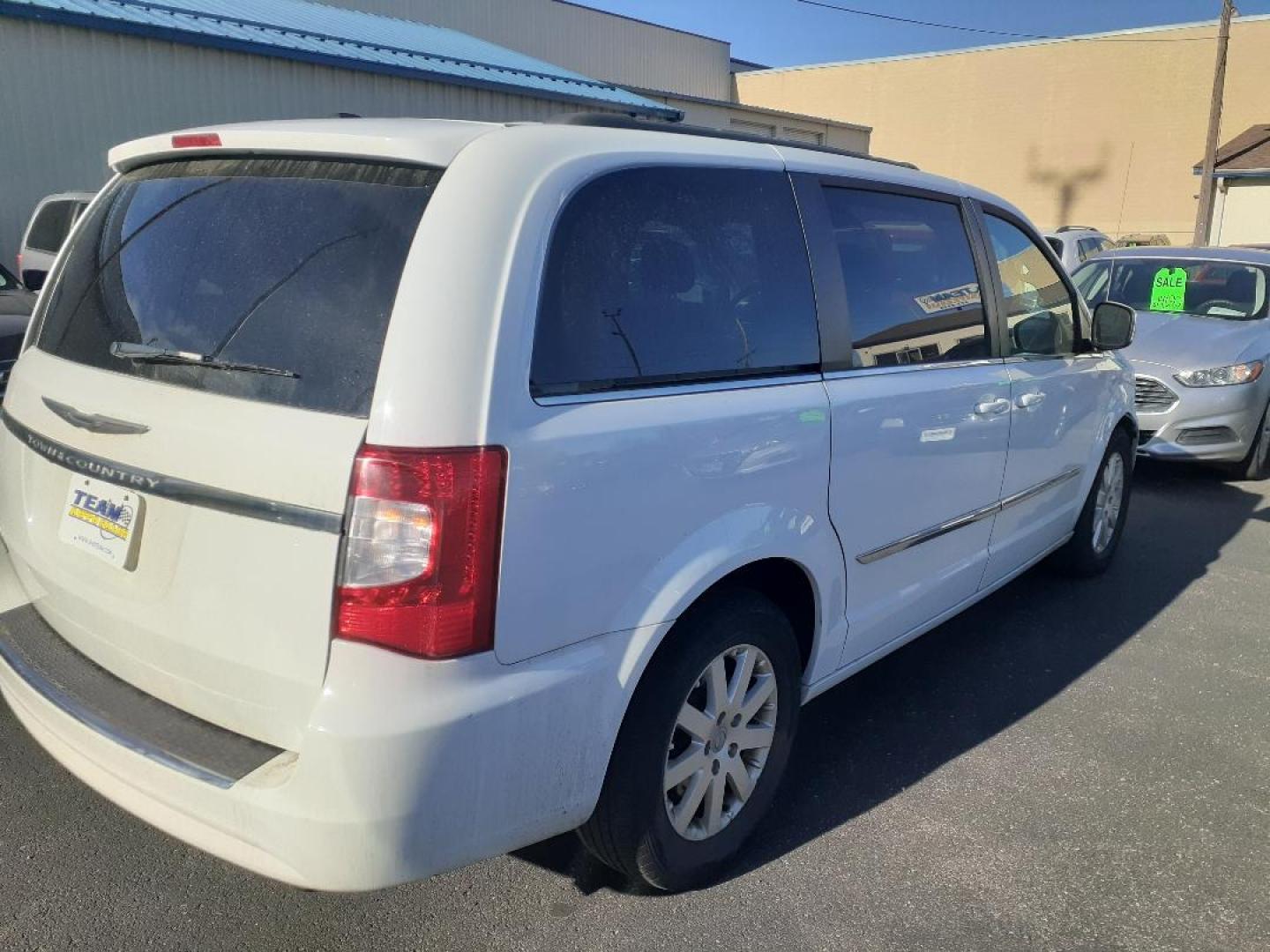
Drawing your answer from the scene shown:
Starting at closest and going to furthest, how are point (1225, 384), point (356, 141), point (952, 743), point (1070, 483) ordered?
point (356, 141) < point (952, 743) < point (1070, 483) < point (1225, 384)

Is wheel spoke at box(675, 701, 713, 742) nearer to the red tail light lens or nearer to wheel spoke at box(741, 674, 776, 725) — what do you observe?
wheel spoke at box(741, 674, 776, 725)

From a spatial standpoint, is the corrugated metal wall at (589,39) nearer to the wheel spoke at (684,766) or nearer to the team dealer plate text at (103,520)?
the team dealer plate text at (103,520)

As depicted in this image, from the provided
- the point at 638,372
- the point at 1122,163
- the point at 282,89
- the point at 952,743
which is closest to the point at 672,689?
the point at 638,372

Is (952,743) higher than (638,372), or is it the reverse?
(638,372)

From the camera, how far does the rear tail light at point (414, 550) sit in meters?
1.83

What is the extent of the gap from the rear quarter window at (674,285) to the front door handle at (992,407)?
0.95 meters

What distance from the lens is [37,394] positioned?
8.11 feet

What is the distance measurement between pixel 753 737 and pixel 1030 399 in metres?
1.91

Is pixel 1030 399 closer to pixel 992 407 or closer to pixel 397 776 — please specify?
pixel 992 407

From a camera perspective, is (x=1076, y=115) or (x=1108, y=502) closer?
(x=1108, y=502)

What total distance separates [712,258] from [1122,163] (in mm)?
38957

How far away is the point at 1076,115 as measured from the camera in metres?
36.6

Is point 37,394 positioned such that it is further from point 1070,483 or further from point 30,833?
point 1070,483

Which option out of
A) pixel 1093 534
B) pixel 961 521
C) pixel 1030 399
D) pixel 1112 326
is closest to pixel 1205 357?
pixel 1093 534
